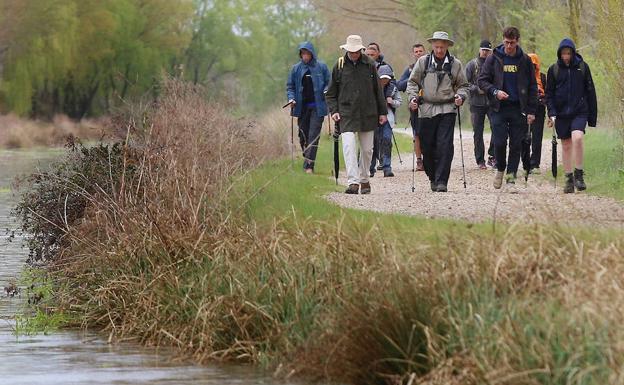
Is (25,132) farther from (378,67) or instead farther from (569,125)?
(569,125)

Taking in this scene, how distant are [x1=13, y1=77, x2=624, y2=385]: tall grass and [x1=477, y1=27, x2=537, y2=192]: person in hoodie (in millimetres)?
5006

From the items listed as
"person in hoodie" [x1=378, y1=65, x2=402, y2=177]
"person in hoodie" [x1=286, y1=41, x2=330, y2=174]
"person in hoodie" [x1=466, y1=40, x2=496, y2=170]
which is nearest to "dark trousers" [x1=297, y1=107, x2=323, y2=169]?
"person in hoodie" [x1=286, y1=41, x2=330, y2=174]

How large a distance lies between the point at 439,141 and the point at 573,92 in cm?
163

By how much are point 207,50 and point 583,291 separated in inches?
3596

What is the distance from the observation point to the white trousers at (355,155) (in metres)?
18.6

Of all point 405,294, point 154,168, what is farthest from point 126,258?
point 405,294

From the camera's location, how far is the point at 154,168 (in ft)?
46.7

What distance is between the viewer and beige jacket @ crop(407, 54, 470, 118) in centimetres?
1839

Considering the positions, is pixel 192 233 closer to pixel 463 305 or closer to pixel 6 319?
pixel 6 319

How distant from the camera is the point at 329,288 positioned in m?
10.1

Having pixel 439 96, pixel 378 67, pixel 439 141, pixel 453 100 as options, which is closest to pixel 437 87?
pixel 439 96

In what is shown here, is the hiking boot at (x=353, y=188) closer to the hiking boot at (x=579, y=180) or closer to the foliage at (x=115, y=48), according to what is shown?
the hiking boot at (x=579, y=180)

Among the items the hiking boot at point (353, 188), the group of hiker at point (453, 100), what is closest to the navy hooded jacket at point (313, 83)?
the group of hiker at point (453, 100)

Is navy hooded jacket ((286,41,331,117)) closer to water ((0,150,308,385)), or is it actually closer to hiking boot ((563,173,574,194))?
hiking boot ((563,173,574,194))
